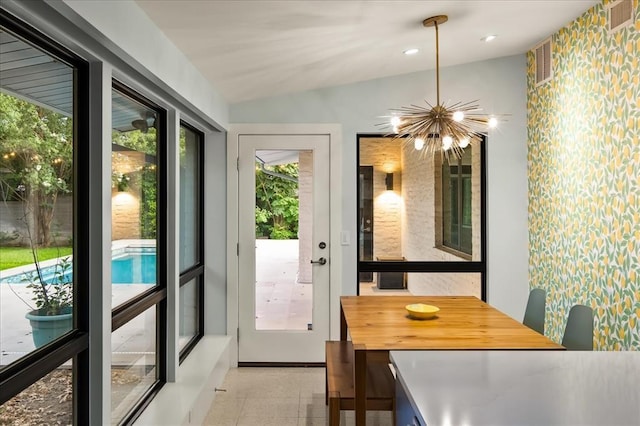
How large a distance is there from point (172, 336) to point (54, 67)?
1.81 meters

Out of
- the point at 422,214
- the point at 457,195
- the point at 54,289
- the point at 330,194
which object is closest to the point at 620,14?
the point at 457,195

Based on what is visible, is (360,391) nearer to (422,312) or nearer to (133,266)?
(422,312)

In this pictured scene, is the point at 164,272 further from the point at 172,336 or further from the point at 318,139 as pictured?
the point at 318,139

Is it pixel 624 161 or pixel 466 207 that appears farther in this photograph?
pixel 466 207

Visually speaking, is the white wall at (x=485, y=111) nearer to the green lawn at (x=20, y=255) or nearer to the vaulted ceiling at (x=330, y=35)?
the vaulted ceiling at (x=330, y=35)

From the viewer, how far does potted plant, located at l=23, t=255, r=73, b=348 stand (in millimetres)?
1674

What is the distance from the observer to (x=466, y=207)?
4242mm

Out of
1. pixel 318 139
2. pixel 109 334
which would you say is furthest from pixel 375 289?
pixel 109 334

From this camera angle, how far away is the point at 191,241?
4.05 m

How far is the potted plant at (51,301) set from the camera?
167cm

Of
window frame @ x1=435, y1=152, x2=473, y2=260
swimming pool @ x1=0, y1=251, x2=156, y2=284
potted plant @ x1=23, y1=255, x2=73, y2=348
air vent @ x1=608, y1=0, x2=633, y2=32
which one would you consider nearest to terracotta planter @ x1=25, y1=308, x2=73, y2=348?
potted plant @ x1=23, y1=255, x2=73, y2=348

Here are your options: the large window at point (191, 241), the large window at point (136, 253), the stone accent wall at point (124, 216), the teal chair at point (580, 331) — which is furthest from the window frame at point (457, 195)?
the stone accent wall at point (124, 216)

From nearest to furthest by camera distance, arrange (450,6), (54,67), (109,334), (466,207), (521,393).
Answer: (521,393)
(54,67)
(109,334)
(450,6)
(466,207)

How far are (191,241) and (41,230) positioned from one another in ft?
7.67
